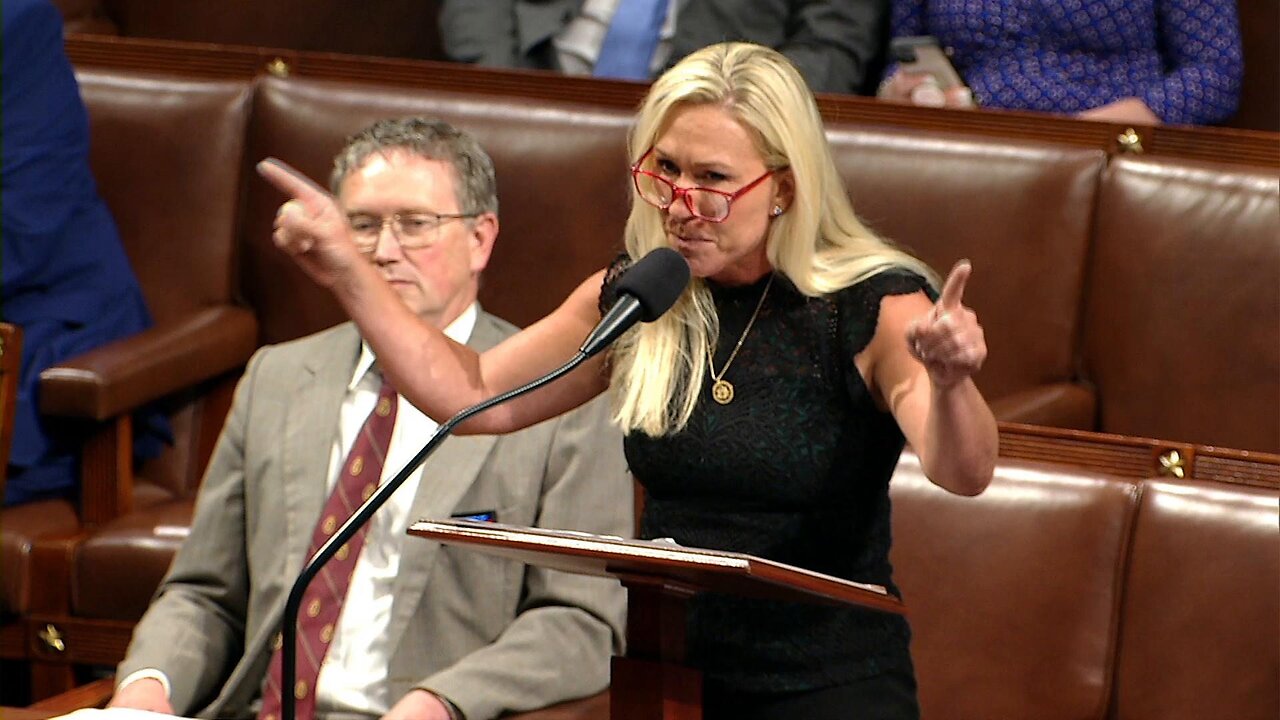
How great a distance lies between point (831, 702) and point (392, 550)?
0.53 meters

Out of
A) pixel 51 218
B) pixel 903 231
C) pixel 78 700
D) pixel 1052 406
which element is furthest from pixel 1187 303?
pixel 51 218

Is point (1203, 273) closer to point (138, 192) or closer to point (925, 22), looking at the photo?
point (925, 22)

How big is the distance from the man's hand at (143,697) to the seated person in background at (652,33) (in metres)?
1.23

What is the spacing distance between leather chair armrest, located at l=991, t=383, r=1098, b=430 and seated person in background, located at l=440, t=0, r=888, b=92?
62cm

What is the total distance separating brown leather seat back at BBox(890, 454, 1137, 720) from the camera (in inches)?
66.3

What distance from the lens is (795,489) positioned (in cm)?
141

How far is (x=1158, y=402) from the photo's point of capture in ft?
6.89

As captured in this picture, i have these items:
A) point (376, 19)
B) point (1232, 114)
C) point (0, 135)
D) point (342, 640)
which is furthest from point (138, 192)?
point (1232, 114)

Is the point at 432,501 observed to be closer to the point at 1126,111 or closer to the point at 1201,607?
the point at 1201,607

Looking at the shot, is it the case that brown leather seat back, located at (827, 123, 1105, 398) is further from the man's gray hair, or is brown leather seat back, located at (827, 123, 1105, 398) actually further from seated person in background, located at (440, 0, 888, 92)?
the man's gray hair

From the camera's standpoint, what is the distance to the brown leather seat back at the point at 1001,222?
214 cm

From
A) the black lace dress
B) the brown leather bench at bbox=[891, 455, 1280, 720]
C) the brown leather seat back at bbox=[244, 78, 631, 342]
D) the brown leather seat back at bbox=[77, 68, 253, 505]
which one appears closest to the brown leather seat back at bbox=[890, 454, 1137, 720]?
the brown leather bench at bbox=[891, 455, 1280, 720]

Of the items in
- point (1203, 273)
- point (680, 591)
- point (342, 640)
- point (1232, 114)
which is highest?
point (1232, 114)

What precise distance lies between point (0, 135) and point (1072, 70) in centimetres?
145
